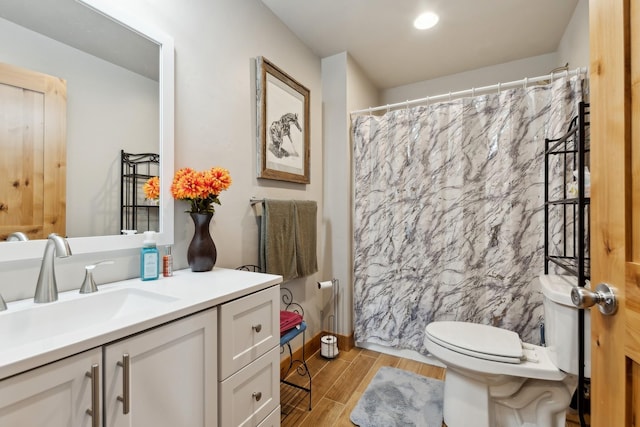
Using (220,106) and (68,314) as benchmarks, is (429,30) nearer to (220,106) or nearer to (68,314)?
(220,106)

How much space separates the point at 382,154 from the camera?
90.7 inches

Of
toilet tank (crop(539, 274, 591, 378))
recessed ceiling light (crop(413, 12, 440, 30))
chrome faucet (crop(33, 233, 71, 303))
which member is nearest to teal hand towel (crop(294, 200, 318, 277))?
chrome faucet (crop(33, 233, 71, 303))

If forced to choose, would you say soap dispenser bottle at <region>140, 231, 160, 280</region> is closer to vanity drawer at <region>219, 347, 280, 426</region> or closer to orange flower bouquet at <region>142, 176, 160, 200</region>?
orange flower bouquet at <region>142, 176, 160, 200</region>

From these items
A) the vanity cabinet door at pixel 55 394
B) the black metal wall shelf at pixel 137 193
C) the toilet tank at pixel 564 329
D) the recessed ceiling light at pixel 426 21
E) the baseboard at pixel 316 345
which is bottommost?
the baseboard at pixel 316 345

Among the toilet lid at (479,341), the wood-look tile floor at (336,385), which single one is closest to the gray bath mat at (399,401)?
the wood-look tile floor at (336,385)

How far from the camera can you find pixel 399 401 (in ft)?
5.55

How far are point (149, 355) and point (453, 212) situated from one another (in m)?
1.95

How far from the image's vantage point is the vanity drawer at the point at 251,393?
975mm

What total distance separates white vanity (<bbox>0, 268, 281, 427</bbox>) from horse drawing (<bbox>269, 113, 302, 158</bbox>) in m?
0.93

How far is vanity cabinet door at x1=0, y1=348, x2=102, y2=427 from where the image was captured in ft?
1.76

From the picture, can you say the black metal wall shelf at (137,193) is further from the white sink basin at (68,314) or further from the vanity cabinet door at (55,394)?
the vanity cabinet door at (55,394)

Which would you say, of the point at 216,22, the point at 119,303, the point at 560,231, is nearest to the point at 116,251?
the point at 119,303

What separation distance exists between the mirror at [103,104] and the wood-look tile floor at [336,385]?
118cm

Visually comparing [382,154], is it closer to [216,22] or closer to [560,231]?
[560,231]
